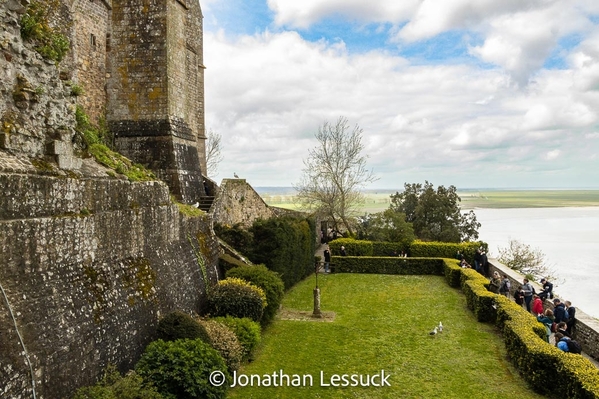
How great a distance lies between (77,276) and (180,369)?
89.0 inches

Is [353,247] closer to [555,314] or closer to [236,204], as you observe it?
[236,204]

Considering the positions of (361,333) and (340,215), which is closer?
(361,333)

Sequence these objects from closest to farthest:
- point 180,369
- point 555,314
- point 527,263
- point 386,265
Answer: point 180,369 → point 555,314 → point 386,265 → point 527,263

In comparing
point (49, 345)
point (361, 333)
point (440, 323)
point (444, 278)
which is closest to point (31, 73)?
point (49, 345)

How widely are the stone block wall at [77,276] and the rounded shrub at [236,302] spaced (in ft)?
6.54

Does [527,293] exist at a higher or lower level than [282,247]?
lower

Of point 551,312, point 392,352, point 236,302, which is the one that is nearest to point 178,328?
point 236,302

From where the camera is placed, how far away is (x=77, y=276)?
6996 mm

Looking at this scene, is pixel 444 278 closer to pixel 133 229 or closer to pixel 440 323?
pixel 440 323

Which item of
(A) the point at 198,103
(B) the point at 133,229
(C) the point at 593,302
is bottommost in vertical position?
(C) the point at 593,302

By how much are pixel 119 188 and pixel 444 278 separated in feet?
63.5

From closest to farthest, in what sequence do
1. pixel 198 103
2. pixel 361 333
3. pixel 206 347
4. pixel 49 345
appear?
pixel 49 345 < pixel 206 347 < pixel 361 333 < pixel 198 103

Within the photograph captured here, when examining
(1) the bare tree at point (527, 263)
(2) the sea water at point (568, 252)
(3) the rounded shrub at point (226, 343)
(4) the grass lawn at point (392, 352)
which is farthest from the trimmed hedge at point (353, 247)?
(3) the rounded shrub at point (226, 343)

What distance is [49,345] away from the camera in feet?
20.1
